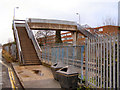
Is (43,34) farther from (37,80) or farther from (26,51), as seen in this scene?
(37,80)

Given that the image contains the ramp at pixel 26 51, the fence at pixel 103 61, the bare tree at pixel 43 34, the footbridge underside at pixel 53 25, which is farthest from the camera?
the bare tree at pixel 43 34

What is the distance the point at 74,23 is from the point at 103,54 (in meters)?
21.7

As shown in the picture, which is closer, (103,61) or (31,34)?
(103,61)

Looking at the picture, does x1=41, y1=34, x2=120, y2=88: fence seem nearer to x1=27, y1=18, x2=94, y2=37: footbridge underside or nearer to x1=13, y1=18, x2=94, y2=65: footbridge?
x1=13, y1=18, x2=94, y2=65: footbridge

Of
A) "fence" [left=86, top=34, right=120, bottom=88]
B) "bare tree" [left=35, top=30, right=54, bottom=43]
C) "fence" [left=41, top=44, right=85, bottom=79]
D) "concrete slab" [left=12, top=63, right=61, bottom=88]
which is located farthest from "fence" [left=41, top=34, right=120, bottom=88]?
"bare tree" [left=35, top=30, right=54, bottom=43]

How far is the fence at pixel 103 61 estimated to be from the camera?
4.21 m

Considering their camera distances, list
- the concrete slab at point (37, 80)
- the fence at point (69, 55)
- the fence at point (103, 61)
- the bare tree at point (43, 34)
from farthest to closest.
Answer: the bare tree at point (43, 34) < the fence at point (69, 55) < the concrete slab at point (37, 80) < the fence at point (103, 61)

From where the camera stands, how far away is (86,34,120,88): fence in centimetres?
421

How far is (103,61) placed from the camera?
187 inches

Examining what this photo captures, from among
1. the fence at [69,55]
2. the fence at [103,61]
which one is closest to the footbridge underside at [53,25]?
the fence at [69,55]

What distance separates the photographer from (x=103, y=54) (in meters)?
4.82

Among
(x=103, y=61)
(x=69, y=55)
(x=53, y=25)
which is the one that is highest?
(x=53, y=25)

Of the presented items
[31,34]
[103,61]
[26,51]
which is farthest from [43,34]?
[103,61]

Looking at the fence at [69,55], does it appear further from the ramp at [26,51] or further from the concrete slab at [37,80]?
the ramp at [26,51]
